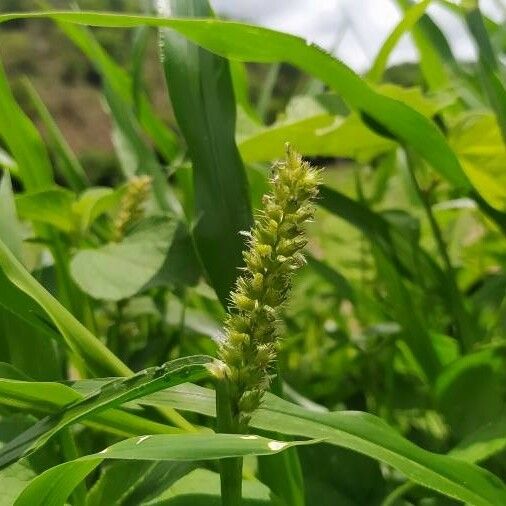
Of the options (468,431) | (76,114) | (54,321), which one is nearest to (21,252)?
(54,321)

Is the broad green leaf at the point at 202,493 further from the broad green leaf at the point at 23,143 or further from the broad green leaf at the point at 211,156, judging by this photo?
the broad green leaf at the point at 23,143

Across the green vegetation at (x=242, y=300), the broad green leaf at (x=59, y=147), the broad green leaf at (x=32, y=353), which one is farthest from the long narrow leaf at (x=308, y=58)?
the broad green leaf at (x=59, y=147)

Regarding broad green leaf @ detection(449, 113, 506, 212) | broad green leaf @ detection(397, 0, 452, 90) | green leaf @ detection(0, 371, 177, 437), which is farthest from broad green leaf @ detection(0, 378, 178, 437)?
broad green leaf @ detection(397, 0, 452, 90)

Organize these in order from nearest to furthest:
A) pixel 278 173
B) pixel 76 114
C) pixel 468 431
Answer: pixel 278 173 → pixel 468 431 → pixel 76 114

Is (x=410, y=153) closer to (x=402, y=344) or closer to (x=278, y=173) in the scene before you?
(x=402, y=344)

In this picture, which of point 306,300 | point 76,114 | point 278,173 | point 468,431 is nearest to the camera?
point 278,173

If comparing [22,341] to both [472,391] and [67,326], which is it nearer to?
[67,326]
